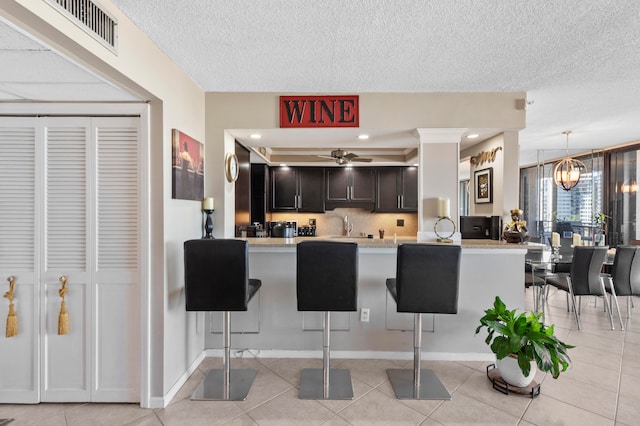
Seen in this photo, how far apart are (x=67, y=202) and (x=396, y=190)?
463cm

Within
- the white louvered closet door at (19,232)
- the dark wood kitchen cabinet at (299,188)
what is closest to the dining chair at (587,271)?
the dark wood kitchen cabinet at (299,188)

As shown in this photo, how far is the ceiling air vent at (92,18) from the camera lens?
1436mm

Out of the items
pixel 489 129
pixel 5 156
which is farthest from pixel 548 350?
pixel 5 156

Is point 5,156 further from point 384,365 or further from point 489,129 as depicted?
point 489,129

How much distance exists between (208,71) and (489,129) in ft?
8.57

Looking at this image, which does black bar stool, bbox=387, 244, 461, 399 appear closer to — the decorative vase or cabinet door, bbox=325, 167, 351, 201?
the decorative vase

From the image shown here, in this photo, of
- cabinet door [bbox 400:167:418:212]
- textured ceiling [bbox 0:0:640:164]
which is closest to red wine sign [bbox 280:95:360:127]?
textured ceiling [bbox 0:0:640:164]

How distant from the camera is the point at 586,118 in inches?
158

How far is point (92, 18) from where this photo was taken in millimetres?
1594

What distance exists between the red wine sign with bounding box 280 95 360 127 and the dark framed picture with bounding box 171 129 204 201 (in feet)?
2.76

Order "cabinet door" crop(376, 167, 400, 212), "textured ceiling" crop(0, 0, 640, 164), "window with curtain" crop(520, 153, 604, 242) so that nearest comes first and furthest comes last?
1. "textured ceiling" crop(0, 0, 640, 164)
2. "cabinet door" crop(376, 167, 400, 212)
3. "window with curtain" crop(520, 153, 604, 242)

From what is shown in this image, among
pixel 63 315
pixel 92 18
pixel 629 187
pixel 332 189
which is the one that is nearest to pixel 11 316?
pixel 63 315

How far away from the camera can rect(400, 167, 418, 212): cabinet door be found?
220 inches

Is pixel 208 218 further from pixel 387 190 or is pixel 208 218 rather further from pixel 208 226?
pixel 387 190
